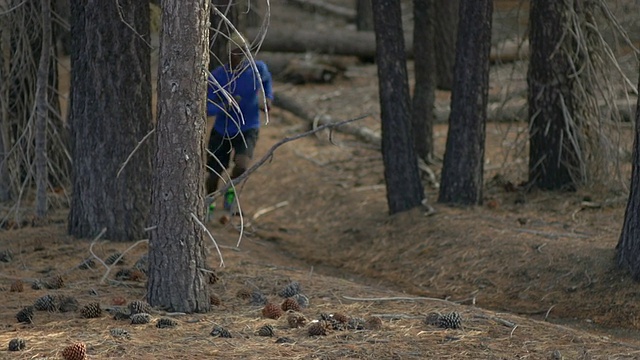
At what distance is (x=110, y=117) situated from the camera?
920 cm

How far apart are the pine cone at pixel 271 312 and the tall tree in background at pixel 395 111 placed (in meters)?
4.30

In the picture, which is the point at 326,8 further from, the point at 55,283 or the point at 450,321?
the point at 450,321

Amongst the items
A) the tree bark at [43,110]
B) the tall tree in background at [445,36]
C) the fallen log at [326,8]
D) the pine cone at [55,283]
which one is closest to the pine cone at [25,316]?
the pine cone at [55,283]

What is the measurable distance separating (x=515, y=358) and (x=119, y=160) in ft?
14.6

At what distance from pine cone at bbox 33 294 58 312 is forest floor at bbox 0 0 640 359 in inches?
2.0

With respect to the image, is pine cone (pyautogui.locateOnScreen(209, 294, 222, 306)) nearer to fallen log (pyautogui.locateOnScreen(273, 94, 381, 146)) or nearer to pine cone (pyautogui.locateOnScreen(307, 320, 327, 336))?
pine cone (pyautogui.locateOnScreen(307, 320, 327, 336))

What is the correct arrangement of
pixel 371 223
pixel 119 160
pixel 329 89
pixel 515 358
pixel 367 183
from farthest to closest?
pixel 329 89, pixel 367 183, pixel 371 223, pixel 119 160, pixel 515 358

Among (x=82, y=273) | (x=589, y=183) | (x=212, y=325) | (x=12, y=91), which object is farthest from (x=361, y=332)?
(x=12, y=91)

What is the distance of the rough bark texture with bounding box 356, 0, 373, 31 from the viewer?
21.1m

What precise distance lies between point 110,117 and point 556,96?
5044 millimetres

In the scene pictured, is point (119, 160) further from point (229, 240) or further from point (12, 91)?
point (12, 91)

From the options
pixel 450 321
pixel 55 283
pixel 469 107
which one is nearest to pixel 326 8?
pixel 469 107

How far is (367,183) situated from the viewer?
13203 mm

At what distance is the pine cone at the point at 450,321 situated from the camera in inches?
274
